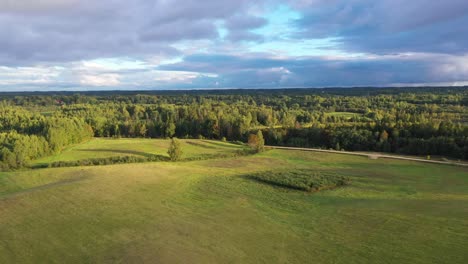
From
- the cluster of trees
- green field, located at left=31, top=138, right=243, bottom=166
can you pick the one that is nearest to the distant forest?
the cluster of trees

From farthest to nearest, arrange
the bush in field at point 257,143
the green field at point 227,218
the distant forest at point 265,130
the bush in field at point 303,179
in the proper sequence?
the bush in field at point 257,143 < the distant forest at point 265,130 < the bush in field at point 303,179 < the green field at point 227,218

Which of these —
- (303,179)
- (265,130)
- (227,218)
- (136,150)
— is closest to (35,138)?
(136,150)

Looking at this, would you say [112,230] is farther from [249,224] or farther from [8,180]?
[8,180]

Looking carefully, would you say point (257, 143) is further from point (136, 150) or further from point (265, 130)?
point (136, 150)

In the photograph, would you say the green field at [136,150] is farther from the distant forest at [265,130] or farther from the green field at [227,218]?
the green field at [227,218]

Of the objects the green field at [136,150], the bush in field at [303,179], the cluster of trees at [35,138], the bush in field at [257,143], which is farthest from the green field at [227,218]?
the bush in field at [257,143]

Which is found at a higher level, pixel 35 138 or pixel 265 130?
pixel 35 138

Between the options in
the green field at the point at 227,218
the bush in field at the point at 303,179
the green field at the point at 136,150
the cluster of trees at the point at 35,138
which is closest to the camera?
the green field at the point at 227,218
